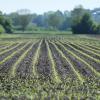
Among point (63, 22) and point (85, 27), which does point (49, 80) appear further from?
point (63, 22)

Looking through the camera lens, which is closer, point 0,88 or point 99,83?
point 0,88

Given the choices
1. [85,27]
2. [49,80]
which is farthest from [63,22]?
[49,80]

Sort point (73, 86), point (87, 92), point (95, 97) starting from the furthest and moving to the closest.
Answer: point (73, 86) → point (87, 92) → point (95, 97)

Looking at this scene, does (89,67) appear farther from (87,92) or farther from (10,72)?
(87,92)

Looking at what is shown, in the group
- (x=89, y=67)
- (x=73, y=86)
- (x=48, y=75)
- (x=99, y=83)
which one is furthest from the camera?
(x=89, y=67)

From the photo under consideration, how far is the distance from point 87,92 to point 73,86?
129cm

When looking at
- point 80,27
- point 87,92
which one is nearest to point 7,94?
point 87,92

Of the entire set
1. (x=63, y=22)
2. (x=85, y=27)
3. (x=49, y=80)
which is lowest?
(x=63, y=22)

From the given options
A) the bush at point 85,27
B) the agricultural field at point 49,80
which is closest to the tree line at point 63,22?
the bush at point 85,27

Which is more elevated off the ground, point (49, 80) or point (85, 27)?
point (49, 80)

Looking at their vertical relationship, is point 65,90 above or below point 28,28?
above

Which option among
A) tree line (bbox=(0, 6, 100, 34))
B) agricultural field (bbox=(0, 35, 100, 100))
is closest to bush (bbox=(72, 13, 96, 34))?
tree line (bbox=(0, 6, 100, 34))

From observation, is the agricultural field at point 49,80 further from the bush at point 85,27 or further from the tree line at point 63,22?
the bush at point 85,27

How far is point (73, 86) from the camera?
13.9 m
